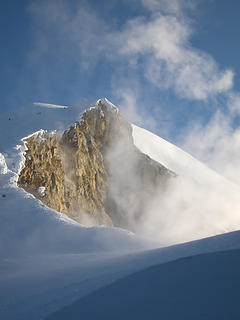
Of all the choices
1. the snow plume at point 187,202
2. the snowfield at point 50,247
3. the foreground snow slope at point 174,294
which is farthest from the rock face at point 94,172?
the foreground snow slope at point 174,294

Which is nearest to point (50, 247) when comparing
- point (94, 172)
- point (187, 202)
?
point (94, 172)

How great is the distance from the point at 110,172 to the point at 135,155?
4514 mm

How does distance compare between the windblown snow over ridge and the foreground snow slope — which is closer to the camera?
the foreground snow slope

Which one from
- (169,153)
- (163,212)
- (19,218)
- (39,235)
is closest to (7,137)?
(19,218)

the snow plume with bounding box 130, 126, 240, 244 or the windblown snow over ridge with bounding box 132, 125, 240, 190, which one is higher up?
the windblown snow over ridge with bounding box 132, 125, 240, 190

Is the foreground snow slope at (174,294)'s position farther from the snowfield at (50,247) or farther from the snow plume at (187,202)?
the snow plume at (187,202)

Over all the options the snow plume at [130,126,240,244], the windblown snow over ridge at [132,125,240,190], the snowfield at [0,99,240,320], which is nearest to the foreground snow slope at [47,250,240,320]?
the snowfield at [0,99,240,320]

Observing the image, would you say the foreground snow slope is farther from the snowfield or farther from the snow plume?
the snow plume

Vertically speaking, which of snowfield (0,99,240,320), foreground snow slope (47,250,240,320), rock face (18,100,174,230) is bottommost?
foreground snow slope (47,250,240,320)

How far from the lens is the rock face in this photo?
63.6 feet

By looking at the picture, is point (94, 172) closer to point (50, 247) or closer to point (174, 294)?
point (50, 247)

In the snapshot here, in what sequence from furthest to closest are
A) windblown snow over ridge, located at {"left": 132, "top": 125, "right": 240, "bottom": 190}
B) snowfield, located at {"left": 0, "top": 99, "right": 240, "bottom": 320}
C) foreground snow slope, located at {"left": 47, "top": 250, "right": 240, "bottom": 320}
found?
windblown snow over ridge, located at {"left": 132, "top": 125, "right": 240, "bottom": 190} → snowfield, located at {"left": 0, "top": 99, "right": 240, "bottom": 320} → foreground snow slope, located at {"left": 47, "top": 250, "right": 240, "bottom": 320}

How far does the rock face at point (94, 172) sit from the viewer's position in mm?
19375

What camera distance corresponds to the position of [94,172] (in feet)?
96.5
